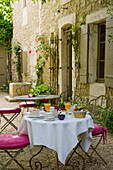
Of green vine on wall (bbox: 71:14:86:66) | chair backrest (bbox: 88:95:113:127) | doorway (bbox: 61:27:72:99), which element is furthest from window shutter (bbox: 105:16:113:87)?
doorway (bbox: 61:27:72:99)

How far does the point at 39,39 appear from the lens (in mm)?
8672

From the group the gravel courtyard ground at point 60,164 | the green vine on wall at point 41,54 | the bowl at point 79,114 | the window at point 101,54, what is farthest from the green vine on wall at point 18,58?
the bowl at point 79,114

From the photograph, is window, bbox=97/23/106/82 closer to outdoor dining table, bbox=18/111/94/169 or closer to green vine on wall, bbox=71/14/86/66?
green vine on wall, bbox=71/14/86/66

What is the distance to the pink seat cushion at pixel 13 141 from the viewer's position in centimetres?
265

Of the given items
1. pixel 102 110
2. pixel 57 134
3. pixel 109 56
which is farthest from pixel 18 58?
pixel 57 134

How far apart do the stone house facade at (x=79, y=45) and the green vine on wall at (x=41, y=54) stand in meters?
0.22

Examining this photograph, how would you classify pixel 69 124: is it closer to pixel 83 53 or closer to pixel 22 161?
pixel 22 161

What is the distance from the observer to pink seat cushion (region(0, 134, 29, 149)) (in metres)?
2.65

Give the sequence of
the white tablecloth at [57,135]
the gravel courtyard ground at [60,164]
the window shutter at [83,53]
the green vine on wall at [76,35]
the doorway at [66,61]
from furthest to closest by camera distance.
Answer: the doorway at [66,61] < the green vine on wall at [76,35] < the window shutter at [83,53] < the gravel courtyard ground at [60,164] < the white tablecloth at [57,135]

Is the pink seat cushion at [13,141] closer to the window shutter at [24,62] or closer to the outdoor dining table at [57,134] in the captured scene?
the outdoor dining table at [57,134]

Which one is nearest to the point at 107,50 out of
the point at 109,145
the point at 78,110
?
the point at 109,145

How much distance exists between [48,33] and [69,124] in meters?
6.02

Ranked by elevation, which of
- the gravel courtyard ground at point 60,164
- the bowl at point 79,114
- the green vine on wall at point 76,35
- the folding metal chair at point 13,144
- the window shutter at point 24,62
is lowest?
the gravel courtyard ground at point 60,164

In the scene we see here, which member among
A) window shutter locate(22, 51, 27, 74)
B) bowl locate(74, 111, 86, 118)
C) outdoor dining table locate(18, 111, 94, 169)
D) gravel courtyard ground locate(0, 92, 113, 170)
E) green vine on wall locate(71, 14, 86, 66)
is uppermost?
green vine on wall locate(71, 14, 86, 66)
